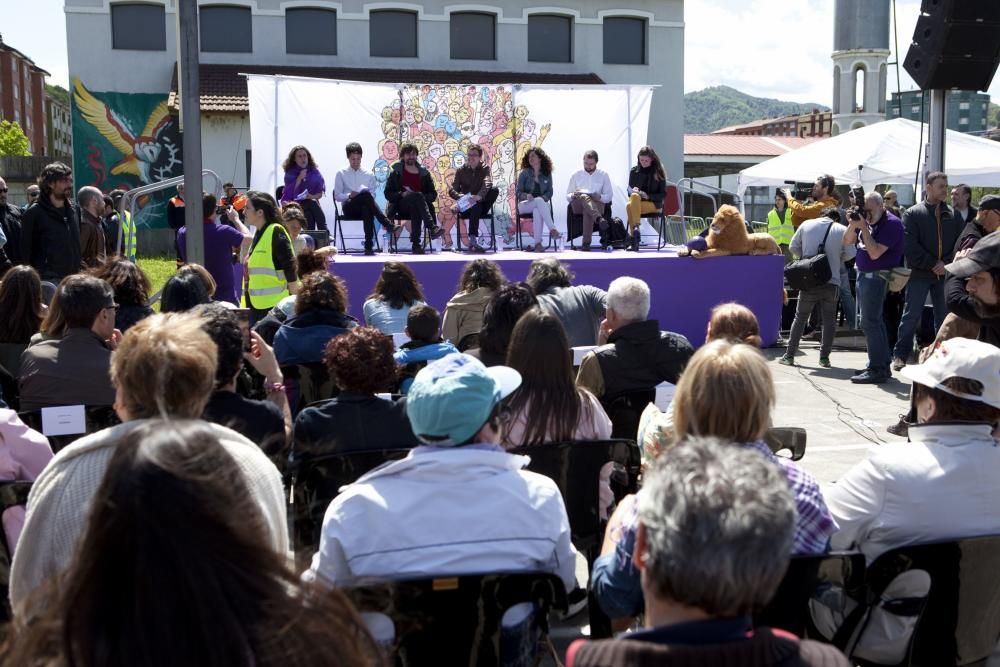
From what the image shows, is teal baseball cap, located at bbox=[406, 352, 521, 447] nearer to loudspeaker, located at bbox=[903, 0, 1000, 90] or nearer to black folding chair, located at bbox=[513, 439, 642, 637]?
black folding chair, located at bbox=[513, 439, 642, 637]

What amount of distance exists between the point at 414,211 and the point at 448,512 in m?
10.00

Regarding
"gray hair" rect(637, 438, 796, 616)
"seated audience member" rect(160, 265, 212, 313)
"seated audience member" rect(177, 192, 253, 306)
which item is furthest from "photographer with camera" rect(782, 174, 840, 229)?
"gray hair" rect(637, 438, 796, 616)

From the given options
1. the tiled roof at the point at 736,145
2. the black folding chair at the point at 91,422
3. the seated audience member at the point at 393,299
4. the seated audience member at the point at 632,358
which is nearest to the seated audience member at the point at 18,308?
the black folding chair at the point at 91,422

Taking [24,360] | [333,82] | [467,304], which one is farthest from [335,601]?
[333,82]

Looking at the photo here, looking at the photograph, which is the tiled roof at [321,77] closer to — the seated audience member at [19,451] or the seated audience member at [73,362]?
the seated audience member at [73,362]

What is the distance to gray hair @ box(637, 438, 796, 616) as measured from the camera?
1436mm

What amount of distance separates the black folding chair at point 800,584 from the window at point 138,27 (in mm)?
25428

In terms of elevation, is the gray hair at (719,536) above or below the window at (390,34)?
below

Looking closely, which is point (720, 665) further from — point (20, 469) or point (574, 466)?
point (20, 469)

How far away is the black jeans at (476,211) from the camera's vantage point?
1244 cm

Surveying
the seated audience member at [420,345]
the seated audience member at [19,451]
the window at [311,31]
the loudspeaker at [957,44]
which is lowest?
the seated audience member at [19,451]

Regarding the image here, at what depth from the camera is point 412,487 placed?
7.86 ft

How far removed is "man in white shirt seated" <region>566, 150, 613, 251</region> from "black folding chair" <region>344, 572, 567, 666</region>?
35.4 ft

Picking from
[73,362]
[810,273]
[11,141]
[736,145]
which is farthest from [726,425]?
[11,141]
